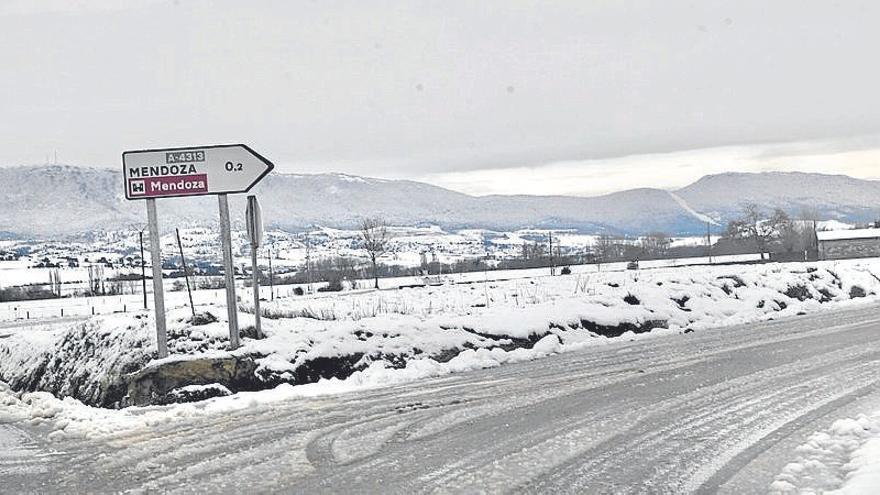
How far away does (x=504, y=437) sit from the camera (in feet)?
29.8

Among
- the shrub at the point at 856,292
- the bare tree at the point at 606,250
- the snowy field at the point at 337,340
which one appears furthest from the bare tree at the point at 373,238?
the snowy field at the point at 337,340

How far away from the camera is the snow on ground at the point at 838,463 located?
6.88 m

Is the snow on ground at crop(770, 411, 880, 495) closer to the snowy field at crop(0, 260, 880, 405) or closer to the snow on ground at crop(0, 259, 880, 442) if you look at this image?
the snow on ground at crop(0, 259, 880, 442)

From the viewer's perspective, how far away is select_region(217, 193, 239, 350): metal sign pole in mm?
13836

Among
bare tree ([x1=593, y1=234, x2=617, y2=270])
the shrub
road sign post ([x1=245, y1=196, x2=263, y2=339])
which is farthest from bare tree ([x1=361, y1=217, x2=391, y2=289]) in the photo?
road sign post ([x1=245, y1=196, x2=263, y2=339])

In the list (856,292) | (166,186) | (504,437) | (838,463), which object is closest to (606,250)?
(856,292)

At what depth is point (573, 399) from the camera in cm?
1134

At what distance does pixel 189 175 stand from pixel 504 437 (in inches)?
282

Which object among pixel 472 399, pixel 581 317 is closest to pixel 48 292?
pixel 581 317

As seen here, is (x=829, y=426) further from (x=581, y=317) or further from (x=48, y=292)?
(x=48, y=292)

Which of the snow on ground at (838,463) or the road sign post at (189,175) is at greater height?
the road sign post at (189,175)

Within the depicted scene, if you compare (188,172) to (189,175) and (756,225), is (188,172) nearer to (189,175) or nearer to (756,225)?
(189,175)

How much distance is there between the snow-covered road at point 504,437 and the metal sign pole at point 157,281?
2.41m

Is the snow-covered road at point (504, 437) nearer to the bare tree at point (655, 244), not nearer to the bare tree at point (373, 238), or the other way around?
the bare tree at point (373, 238)
